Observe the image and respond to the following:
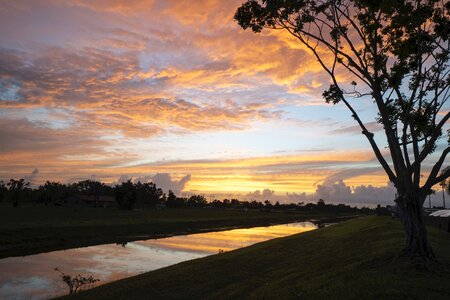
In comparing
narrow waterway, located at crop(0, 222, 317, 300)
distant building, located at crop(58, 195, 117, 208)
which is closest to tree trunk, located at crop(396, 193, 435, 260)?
narrow waterway, located at crop(0, 222, 317, 300)

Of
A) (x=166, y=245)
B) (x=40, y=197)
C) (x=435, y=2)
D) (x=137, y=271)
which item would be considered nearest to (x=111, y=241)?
(x=166, y=245)

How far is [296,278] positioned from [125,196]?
406ft

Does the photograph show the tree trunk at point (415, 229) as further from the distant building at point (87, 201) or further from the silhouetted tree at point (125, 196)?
the distant building at point (87, 201)

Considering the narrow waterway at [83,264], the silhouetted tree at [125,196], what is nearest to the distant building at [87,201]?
the silhouetted tree at [125,196]

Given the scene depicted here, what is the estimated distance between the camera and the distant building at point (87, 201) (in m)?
168

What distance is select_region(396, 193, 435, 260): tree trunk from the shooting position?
16420 millimetres

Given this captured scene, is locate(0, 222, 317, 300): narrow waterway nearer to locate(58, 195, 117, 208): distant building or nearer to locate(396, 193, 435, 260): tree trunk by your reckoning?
locate(396, 193, 435, 260): tree trunk

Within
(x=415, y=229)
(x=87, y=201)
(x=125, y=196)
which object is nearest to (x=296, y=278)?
(x=415, y=229)

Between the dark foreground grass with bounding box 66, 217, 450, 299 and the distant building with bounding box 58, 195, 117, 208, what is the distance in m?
148

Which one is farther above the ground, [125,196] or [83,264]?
[125,196]

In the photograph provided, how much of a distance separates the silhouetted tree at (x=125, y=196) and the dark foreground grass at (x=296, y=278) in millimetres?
110590

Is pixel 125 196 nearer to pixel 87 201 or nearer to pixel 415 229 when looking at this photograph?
pixel 87 201

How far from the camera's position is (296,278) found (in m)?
18.6

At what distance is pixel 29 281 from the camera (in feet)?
93.0
